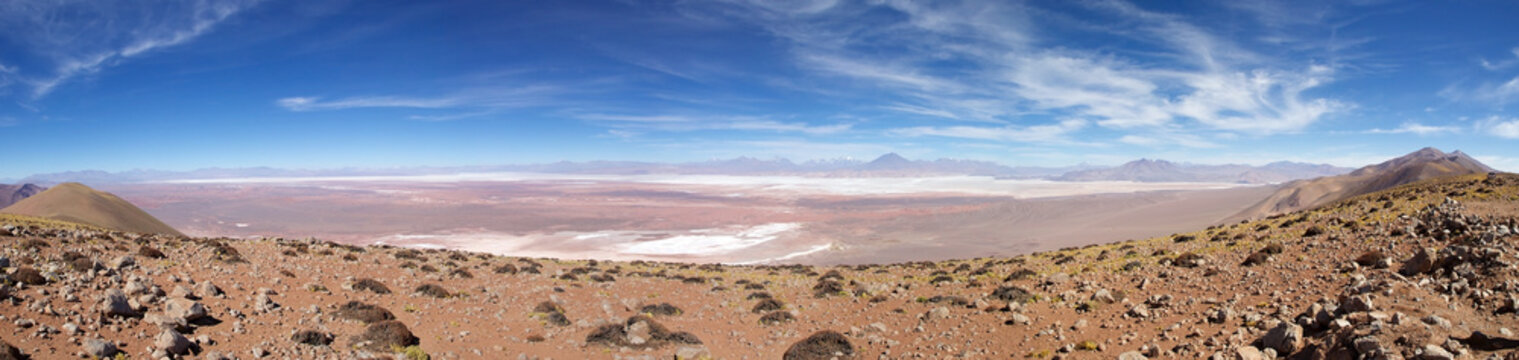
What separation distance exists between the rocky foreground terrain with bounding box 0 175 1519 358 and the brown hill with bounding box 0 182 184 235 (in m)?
55.2

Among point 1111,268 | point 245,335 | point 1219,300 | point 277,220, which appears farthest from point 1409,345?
point 277,220

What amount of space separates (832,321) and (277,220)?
370ft

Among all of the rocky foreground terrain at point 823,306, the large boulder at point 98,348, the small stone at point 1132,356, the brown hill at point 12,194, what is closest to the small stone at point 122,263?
the rocky foreground terrain at point 823,306

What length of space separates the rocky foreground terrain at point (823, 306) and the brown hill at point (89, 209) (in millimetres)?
55164

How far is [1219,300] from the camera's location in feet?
31.6

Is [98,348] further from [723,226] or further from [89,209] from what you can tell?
[89,209]

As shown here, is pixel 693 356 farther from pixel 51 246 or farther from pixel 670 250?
pixel 670 250

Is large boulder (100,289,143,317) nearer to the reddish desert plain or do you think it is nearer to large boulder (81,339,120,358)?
large boulder (81,339,120,358)

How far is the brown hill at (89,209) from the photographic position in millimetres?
54594

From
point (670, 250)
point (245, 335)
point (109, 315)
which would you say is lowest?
point (670, 250)

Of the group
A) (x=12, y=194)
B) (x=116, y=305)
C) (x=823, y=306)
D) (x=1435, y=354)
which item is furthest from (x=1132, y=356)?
(x=12, y=194)

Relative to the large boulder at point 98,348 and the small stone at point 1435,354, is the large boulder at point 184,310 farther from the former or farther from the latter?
the small stone at point 1435,354

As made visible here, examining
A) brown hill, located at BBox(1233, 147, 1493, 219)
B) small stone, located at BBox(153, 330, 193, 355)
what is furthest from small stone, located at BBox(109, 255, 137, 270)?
brown hill, located at BBox(1233, 147, 1493, 219)

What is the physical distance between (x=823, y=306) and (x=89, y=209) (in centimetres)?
7943
